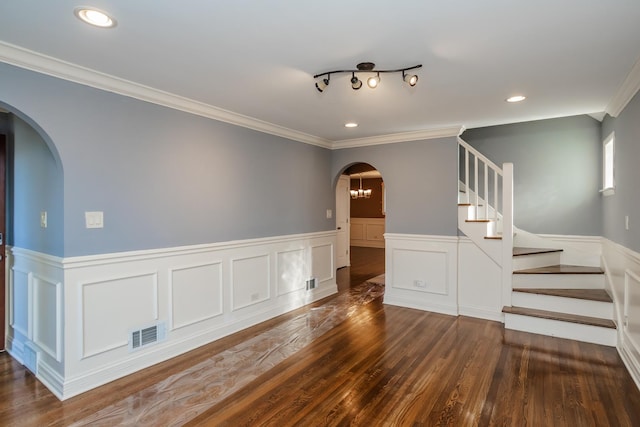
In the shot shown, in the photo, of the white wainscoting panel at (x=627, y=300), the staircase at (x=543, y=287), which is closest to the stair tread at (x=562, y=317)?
the staircase at (x=543, y=287)

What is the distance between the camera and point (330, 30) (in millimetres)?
1940

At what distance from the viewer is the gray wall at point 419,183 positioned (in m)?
4.36

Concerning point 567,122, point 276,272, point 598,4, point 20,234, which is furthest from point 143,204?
point 567,122

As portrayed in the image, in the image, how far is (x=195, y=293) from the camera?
3.33m

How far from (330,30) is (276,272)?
118 inches

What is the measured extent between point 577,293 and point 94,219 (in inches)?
185

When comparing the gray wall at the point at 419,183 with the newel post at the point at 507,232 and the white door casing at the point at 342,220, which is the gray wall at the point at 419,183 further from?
the white door casing at the point at 342,220

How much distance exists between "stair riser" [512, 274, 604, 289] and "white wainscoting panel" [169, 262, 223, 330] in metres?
3.35

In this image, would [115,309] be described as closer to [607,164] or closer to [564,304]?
[564,304]

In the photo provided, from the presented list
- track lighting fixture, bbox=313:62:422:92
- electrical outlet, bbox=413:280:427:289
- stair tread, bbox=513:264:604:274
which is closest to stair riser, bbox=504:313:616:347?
stair tread, bbox=513:264:604:274

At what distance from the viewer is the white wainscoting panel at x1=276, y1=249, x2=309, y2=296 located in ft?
14.3

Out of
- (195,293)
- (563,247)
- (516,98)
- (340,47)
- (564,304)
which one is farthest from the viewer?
(563,247)

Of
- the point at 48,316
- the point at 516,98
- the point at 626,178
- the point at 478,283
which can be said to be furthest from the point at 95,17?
the point at 478,283

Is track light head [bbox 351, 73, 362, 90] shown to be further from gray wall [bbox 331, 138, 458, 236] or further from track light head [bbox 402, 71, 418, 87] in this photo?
gray wall [bbox 331, 138, 458, 236]
